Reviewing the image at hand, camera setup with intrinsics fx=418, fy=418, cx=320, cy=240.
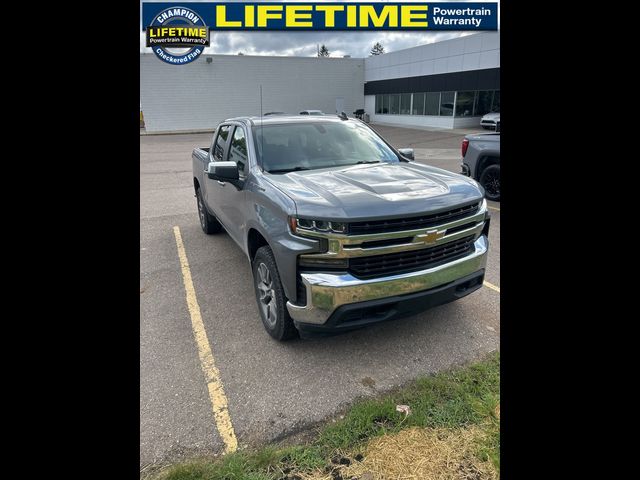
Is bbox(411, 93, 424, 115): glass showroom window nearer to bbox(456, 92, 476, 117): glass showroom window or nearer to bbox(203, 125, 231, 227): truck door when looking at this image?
bbox(456, 92, 476, 117): glass showroom window

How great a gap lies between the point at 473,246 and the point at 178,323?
8.99 ft

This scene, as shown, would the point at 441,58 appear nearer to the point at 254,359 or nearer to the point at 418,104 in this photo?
the point at 418,104

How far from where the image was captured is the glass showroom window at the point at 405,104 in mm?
32969

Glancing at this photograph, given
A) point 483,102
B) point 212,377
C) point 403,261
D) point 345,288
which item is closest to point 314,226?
point 345,288

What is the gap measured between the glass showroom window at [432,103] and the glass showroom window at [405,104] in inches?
87.7

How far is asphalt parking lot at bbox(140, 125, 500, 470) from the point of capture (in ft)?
8.58

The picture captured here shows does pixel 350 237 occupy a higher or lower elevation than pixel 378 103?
lower

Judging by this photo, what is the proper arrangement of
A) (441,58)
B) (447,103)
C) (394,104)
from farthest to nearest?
(394,104), (441,58), (447,103)

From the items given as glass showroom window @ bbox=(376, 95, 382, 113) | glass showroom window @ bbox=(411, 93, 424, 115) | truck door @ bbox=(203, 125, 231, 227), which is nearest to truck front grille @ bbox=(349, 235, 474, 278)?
truck door @ bbox=(203, 125, 231, 227)

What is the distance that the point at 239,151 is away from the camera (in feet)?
14.8

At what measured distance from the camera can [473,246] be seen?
3373 millimetres

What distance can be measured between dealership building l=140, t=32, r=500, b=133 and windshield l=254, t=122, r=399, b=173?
2515 cm

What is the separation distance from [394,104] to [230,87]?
13634 millimetres
